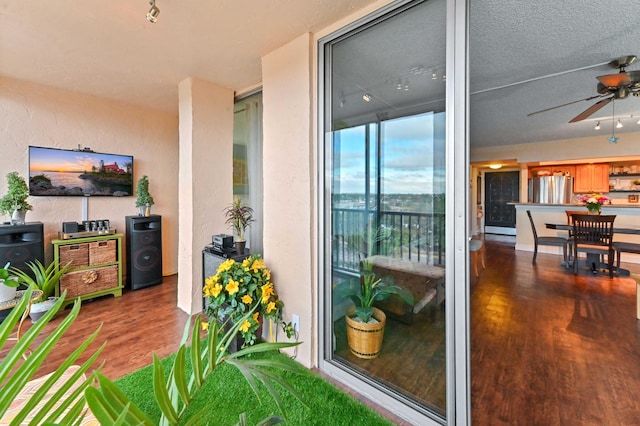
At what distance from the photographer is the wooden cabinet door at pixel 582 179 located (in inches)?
250

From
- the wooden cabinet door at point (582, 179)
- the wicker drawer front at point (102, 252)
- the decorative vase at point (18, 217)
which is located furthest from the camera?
the wooden cabinet door at point (582, 179)

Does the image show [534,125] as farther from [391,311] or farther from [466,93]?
[391,311]

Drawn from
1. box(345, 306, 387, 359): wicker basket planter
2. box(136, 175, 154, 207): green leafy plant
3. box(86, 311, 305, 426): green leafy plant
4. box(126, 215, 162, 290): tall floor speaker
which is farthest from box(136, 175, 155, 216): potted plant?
box(86, 311, 305, 426): green leafy plant

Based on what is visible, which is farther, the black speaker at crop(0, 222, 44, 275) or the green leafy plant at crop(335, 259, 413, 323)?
the black speaker at crop(0, 222, 44, 275)

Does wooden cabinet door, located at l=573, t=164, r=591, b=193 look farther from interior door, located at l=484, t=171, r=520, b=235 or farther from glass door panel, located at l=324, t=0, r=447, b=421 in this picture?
glass door panel, located at l=324, t=0, r=447, b=421

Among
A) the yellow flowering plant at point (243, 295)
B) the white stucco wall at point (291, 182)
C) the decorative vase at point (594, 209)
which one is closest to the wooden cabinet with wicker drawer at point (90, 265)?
the yellow flowering plant at point (243, 295)

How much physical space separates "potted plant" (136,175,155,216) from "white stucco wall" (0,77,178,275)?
0.26 meters

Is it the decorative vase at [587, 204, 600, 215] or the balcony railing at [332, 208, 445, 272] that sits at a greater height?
the decorative vase at [587, 204, 600, 215]

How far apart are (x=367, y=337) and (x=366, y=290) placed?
332 mm

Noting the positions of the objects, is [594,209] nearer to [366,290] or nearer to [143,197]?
[366,290]

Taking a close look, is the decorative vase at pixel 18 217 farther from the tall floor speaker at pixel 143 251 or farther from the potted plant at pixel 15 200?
the tall floor speaker at pixel 143 251

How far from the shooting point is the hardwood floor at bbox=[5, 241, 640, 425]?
172 centimetres

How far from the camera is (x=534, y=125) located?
15.6 ft

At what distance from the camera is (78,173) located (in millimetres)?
3535
